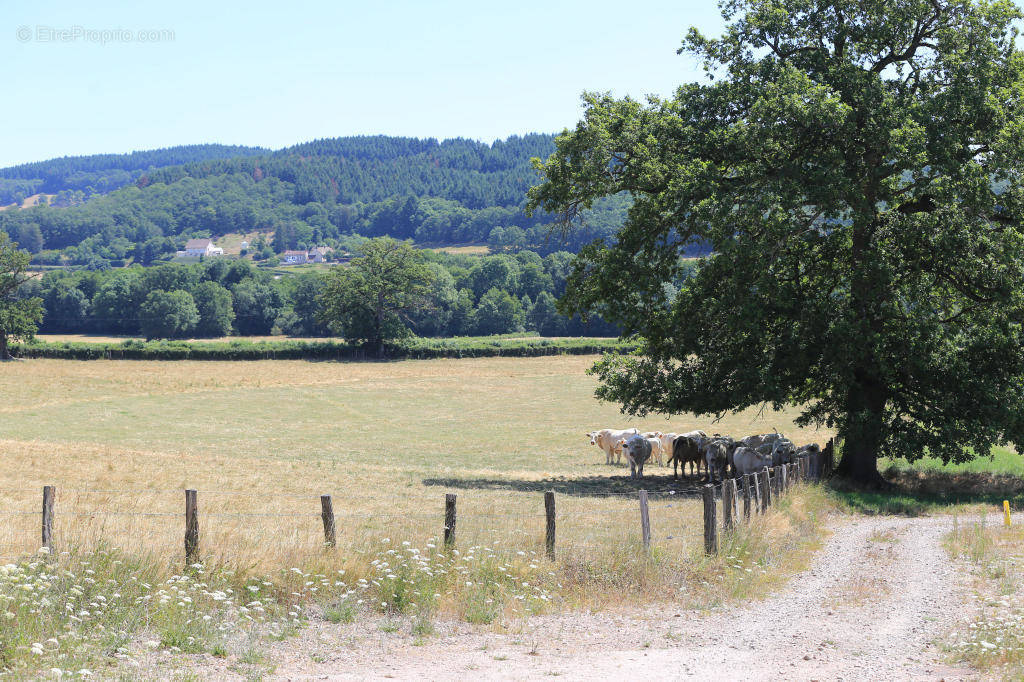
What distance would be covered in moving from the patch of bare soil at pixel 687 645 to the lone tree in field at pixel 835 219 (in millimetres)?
13123

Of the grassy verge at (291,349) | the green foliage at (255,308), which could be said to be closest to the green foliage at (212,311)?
the green foliage at (255,308)

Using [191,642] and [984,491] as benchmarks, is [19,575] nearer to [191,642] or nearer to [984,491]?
[191,642]

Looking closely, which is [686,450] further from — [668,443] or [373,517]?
[373,517]

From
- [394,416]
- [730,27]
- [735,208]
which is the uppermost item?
[730,27]

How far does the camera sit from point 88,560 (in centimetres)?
1146

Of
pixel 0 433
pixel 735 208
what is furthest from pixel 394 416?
pixel 735 208

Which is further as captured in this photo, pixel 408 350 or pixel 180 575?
pixel 408 350

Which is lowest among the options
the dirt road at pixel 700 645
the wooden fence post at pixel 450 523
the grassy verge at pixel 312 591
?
the dirt road at pixel 700 645

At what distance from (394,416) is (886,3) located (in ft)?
115

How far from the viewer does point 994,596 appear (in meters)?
13.0

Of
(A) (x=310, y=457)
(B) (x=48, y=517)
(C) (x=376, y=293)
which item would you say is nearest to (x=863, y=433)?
(A) (x=310, y=457)

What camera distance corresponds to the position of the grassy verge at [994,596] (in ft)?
31.7

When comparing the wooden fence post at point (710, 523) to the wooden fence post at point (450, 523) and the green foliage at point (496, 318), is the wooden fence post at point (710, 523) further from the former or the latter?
the green foliage at point (496, 318)

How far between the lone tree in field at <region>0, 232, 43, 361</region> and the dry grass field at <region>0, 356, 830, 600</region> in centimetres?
2291
